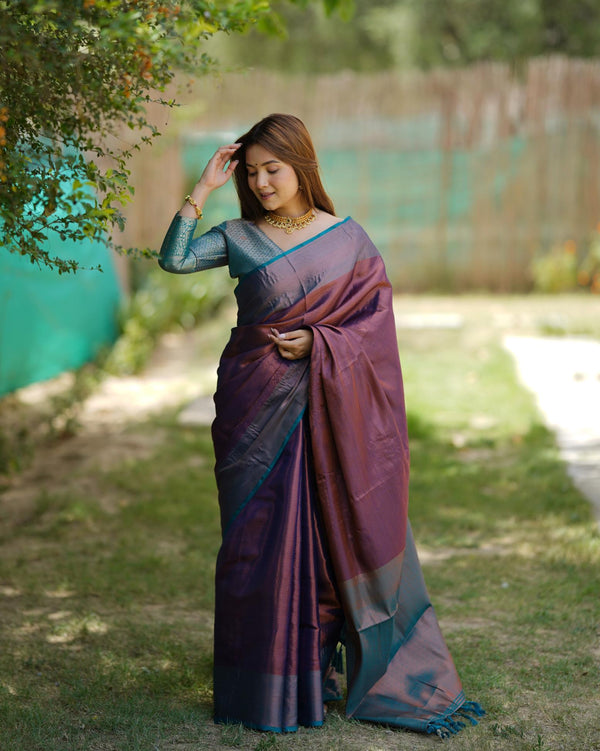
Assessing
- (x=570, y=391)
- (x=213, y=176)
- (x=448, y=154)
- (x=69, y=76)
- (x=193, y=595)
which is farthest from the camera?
(x=448, y=154)

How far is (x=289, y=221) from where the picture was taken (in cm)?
304

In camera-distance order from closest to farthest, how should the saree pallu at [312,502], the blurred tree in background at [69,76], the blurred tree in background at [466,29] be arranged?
the blurred tree in background at [69,76], the saree pallu at [312,502], the blurred tree in background at [466,29]

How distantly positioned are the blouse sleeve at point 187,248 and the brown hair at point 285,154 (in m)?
0.19

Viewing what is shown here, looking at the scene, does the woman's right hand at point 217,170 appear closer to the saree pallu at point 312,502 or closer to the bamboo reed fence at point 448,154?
the saree pallu at point 312,502

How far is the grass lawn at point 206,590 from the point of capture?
2934 millimetres

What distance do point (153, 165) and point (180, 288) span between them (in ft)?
4.76

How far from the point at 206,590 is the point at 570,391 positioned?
148 inches

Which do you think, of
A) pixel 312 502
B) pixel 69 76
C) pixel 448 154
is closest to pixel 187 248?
pixel 69 76

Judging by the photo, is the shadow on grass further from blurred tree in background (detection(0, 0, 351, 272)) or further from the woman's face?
the woman's face

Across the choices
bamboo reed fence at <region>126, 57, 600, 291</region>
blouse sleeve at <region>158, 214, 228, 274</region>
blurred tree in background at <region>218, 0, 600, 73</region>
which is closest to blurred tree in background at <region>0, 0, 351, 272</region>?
blouse sleeve at <region>158, 214, 228, 274</region>

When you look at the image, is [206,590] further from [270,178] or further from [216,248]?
[270,178]

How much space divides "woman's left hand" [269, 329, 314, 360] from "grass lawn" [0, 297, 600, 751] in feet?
3.76

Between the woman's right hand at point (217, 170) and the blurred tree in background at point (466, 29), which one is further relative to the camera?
the blurred tree in background at point (466, 29)

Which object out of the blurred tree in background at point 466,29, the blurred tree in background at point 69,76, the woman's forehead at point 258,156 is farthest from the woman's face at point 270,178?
the blurred tree in background at point 466,29
